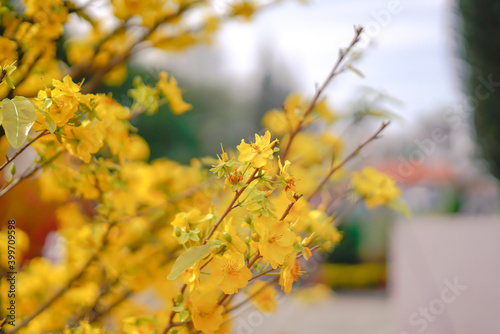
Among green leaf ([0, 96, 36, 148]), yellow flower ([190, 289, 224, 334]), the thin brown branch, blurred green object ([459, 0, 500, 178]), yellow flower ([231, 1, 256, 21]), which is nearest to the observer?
green leaf ([0, 96, 36, 148])

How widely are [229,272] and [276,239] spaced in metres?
0.08

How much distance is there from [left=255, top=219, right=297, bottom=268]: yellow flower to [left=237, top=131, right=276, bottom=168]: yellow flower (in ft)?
0.26

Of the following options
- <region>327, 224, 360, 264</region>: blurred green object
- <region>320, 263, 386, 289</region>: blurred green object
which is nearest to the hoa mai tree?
<region>320, 263, 386, 289</region>: blurred green object

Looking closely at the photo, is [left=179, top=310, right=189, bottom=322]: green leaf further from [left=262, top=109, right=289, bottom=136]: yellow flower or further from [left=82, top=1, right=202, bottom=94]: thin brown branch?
[left=82, top=1, right=202, bottom=94]: thin brown branch

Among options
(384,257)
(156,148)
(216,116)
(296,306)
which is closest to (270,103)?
(216,116)

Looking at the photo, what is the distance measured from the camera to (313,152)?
1.42 meters

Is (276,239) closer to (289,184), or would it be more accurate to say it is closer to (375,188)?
(289,184)

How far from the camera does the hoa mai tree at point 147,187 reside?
1.73ft

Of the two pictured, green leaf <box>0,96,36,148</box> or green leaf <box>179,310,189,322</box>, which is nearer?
green leaf <box>0,96,36,148</box>

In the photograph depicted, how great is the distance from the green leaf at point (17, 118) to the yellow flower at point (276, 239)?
11.8 inches

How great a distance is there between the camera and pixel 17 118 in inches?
18.5

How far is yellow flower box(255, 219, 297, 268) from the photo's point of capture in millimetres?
515

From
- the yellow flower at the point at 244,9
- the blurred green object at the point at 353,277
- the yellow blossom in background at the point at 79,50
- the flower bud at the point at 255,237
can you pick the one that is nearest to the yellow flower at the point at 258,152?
the flower bud at the point at 255,237

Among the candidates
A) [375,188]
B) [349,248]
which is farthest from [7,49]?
[349,248]
